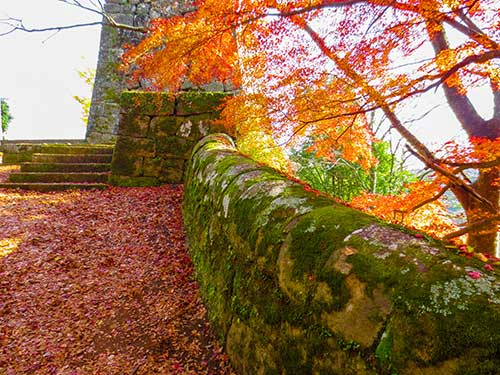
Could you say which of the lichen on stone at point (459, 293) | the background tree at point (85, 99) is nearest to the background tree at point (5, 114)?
the background tree at point (85, 99)

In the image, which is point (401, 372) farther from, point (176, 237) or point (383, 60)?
point (383, 60)

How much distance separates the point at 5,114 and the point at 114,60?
22.3 ft

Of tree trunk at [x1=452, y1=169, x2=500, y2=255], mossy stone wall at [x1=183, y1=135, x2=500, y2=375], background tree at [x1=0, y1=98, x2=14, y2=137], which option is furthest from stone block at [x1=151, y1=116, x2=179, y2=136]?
background tree at [x1=0, y1=98, x2=14, y2=137]

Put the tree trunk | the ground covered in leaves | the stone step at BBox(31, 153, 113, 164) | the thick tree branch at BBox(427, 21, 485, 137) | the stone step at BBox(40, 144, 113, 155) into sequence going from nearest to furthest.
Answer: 1. the ground covered in leaves
2. the tree trunk
3. the thick tree branch at BBox(427, 21, 485, 137)
4. the stone step at BBox(31, 153, 113, 164)
5. the stone step at BBox(40, 144, 113, 155)

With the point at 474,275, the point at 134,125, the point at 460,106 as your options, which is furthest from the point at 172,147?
the point at 474,275

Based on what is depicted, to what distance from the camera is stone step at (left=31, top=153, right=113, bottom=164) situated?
7457 mm

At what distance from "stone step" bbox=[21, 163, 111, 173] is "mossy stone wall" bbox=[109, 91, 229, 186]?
2.87ft

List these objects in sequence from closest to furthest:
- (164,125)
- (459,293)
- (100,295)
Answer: (459,293)
(100,295)
(164,125)

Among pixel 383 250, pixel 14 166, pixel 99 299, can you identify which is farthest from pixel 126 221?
pixel 14 166

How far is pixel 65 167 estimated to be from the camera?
286 inches

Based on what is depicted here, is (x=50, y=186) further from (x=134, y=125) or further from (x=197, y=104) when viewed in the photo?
(x=197, y=104)

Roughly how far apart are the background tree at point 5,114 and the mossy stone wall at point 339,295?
17.0 meters

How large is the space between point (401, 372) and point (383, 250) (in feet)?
1.35

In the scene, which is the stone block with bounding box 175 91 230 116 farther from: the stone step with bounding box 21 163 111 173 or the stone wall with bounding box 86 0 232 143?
the stone wall with bounding box 86 0 232 143
